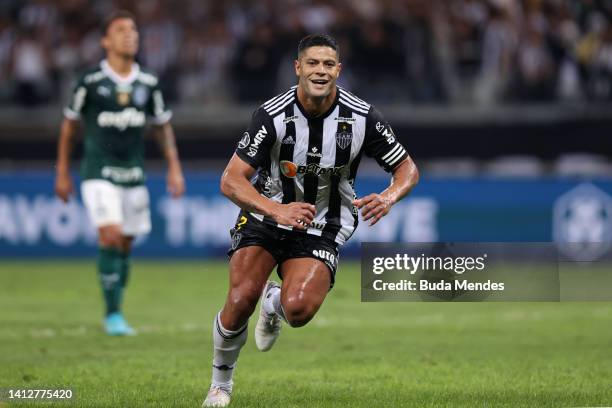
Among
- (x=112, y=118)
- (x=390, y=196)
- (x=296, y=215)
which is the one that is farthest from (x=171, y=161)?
(x=296, y=215)

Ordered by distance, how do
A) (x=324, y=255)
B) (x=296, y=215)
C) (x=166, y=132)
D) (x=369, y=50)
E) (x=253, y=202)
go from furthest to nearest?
(x=369, y=50) → (x=166, y=132) → (x=324, y=255) → (x=253, y=202) → (x=296, y=215)

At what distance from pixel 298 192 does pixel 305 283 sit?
607 mm

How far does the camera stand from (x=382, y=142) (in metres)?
6.95

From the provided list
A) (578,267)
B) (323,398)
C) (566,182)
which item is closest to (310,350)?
(323,398)

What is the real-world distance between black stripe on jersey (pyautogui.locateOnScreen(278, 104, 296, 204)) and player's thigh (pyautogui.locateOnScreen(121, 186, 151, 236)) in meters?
4.04

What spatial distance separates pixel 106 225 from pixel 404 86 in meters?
8.98

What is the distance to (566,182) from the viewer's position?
1698 centimetres

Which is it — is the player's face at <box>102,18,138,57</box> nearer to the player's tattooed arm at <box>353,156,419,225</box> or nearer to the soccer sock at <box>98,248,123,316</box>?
the soccer sock at <box>98,248,123,316</box>

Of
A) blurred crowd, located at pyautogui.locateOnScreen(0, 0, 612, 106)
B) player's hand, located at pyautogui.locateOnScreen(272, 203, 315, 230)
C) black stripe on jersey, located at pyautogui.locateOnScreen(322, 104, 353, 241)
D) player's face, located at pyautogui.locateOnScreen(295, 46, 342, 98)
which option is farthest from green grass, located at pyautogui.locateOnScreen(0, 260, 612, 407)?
blurred crowd, located at pyautogui.locateOnScreen(0, 0, 612, 106)

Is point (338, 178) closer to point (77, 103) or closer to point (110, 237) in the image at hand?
point (110, 237)

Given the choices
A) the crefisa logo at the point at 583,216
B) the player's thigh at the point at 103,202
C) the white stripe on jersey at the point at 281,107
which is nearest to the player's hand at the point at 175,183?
the player's thigh at the point at 103,202

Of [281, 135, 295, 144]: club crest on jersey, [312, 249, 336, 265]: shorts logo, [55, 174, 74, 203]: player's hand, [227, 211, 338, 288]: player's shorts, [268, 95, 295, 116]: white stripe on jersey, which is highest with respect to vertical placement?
[268, 95, 295, 116]: white stripe on jersey

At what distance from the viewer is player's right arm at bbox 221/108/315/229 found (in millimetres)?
6367

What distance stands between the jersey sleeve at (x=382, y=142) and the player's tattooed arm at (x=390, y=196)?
1.8 inches
